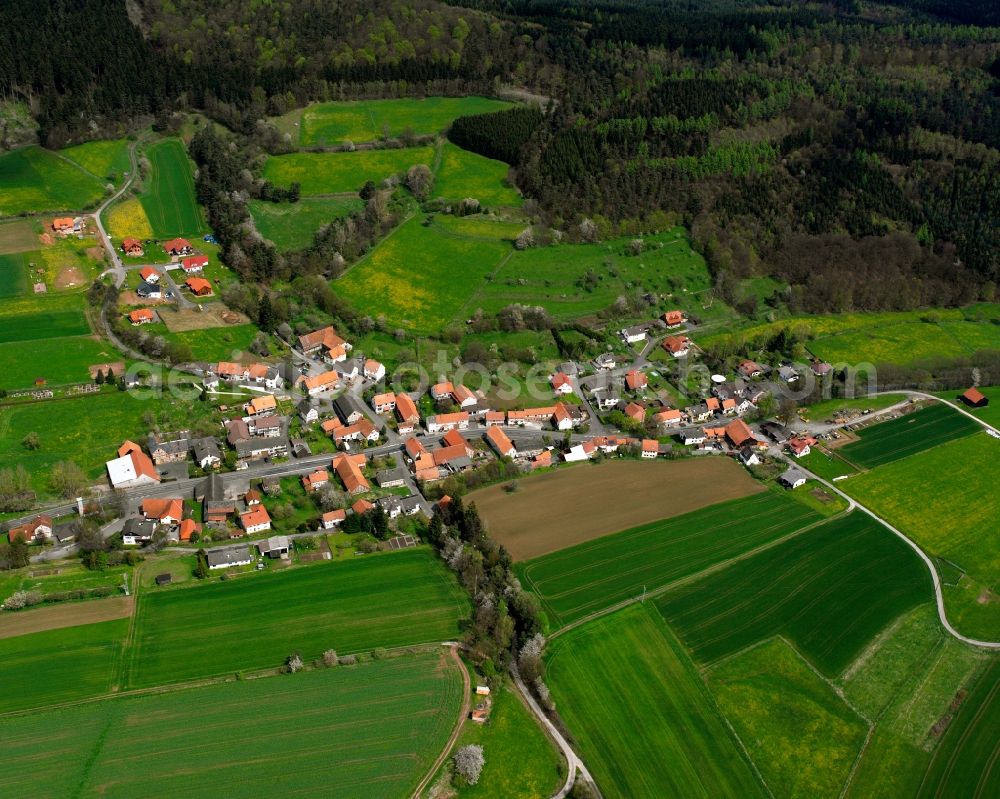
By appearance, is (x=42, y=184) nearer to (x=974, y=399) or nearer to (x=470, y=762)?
(x=470, y=762)

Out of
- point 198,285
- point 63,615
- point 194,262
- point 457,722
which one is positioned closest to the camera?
point 457,722

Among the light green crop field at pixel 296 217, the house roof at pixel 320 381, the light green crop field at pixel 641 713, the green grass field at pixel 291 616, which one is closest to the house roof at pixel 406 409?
the house roof at pixel 320 381

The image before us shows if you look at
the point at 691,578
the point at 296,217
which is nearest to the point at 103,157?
the point at 296,217

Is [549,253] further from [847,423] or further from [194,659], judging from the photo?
[194,659]

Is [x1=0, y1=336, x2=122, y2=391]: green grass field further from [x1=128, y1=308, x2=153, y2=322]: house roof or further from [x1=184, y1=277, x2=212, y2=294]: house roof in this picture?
[x1=184, y1=277, x2=212, y2=294]: house roof

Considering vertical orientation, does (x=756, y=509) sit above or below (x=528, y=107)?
below

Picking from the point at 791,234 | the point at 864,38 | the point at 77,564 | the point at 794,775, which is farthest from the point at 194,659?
the point at 864,38
